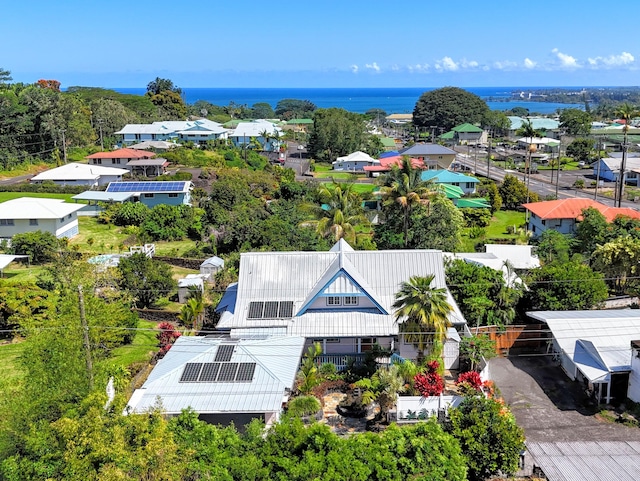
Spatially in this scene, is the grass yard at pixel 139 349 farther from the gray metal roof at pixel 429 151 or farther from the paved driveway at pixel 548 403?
the gray metal roof at pixel 429 151

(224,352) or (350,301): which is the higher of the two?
(350,301)

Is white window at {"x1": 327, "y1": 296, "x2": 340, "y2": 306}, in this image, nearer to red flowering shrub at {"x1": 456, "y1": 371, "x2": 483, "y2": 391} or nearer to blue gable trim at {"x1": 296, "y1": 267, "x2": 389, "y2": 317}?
blue gable trim at {"x1": 296, "y1": 267, "x2": 389, "y2": 317}

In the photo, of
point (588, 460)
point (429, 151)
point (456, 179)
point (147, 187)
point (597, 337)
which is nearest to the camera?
point (588, 460)

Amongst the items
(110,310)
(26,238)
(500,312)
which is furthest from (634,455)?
(26,238)

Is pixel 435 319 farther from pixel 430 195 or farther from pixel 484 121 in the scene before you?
pixel 484 121

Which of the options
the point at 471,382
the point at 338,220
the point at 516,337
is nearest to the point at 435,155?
the point at 338,220

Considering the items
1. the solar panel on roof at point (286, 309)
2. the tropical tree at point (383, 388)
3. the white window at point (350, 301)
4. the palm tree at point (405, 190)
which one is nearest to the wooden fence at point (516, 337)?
the white window at point (350, 301)

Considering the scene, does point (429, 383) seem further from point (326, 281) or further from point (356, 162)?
point (356, 162)

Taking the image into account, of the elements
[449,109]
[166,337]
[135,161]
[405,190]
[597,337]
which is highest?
[449,109]
